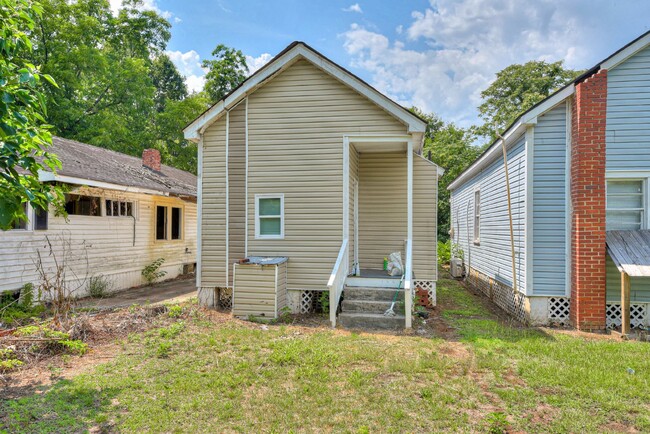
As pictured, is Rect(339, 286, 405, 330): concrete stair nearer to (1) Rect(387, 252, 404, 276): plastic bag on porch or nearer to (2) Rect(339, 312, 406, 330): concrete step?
(2) Rect(339, 312, 406, 330): concrete step

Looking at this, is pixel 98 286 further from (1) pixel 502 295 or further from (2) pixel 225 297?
(1) pixel 502 295

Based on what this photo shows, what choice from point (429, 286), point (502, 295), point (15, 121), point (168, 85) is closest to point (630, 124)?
point (502, 295)

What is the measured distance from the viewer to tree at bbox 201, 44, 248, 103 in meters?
27.5

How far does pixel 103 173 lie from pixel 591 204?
41.9 ft

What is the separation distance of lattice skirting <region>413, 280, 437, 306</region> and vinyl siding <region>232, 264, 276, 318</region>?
3879 mm

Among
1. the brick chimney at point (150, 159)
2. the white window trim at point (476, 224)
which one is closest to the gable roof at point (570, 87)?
the white window trim at point (476, 224)

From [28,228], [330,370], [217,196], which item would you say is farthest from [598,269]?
[28,228]

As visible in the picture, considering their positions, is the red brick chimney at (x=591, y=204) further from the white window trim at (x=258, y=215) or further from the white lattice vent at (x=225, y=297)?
the white lattice vent at (x=225, y=297)

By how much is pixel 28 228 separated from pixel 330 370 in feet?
27.9

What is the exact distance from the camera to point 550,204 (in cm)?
754

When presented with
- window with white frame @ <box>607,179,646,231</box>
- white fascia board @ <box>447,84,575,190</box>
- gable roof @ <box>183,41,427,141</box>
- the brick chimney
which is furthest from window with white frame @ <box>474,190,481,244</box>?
the brick chimney

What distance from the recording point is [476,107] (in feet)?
103

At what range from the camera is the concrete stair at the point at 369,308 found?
709 centimetres

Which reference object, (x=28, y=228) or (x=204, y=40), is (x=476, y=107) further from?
(x=28, y=228)
